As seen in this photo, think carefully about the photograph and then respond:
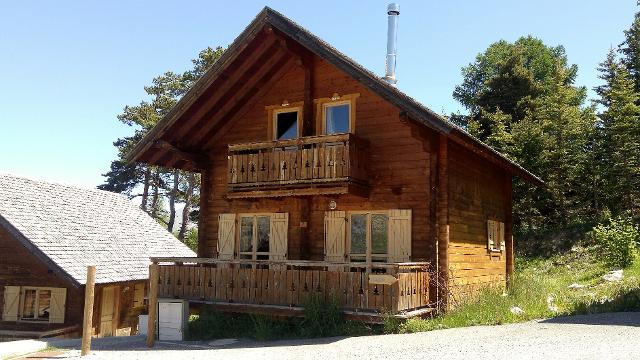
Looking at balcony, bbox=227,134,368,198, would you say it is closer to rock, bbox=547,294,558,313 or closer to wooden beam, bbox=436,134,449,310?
wooden beam, bbox=436,134,449,310

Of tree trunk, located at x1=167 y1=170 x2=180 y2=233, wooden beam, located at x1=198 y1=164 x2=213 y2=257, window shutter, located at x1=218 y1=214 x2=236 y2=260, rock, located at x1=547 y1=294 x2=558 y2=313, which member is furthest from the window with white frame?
tree trunk, located at x1=167 y1=170 x2=180 y2=233

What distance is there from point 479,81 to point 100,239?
35.0 m

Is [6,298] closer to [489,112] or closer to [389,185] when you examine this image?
[389,185]

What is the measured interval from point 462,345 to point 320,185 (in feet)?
20.1

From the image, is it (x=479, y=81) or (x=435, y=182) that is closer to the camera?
(x=435, y=182)

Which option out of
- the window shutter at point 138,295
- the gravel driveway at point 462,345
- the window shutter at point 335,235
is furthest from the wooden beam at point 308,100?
the window shutter at point 138,295

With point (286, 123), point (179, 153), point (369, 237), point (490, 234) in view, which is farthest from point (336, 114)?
point (490, 234)

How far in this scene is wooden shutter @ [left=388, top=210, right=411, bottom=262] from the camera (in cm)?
1533

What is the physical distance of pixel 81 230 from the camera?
24.9 meters

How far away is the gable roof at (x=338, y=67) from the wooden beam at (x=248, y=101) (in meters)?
1.50

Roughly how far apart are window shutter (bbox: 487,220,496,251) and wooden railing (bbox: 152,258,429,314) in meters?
4.60

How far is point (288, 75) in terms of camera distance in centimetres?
1825

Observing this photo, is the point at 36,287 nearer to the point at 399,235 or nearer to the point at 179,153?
the point at 179,153

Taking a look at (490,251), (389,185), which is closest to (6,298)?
(389,185)
